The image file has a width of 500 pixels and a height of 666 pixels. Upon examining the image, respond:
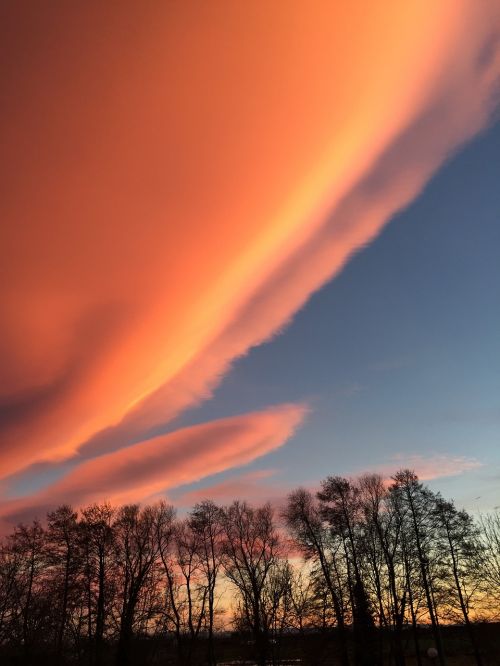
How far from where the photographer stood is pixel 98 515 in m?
50.2

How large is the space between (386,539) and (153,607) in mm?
23010

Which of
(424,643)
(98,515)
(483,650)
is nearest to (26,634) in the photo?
(98,515)

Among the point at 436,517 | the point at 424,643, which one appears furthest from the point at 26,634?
the point at 424,643

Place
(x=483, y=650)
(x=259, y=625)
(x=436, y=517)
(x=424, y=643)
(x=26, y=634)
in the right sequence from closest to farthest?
(x=26, y=634), (x=436, y=517), (x=259, y=625), (x=483, y=650), (x=424, y=643)

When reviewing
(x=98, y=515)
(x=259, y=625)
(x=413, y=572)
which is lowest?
(x=259, y=625)

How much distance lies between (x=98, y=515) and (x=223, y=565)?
49.5 feet

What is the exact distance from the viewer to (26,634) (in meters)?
41.4

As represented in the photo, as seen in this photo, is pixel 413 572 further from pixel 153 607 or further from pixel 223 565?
pixel 153 607

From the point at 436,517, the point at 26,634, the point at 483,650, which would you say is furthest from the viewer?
the point at 483,650

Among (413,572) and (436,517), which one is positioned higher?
(436,517)

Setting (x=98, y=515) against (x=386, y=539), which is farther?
(x=98, y=515)

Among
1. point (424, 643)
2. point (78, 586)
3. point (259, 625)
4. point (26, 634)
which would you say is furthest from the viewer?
point (424, 643)

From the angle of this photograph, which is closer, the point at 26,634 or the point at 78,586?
the point at 26,634

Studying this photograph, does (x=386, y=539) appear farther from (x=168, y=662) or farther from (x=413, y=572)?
(x=168, y=662)
